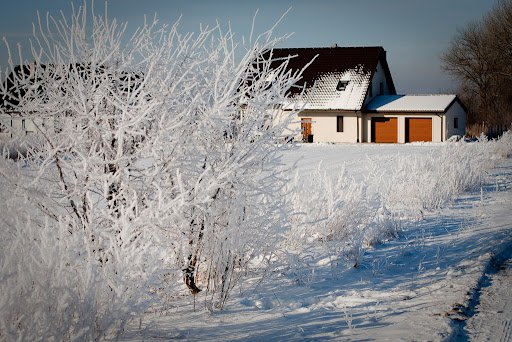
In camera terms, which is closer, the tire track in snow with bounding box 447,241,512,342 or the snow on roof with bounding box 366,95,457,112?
the tire track in snow with bounding box 447,241,512,342

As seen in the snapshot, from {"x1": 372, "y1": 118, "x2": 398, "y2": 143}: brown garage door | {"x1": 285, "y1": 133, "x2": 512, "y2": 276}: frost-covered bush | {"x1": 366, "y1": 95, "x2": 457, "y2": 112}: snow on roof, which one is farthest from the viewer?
{"x1": 372, "y1": 118, "x2": 398, "y2": 143}: brown garage door

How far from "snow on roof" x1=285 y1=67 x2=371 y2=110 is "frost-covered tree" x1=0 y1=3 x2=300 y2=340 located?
93.3 feet

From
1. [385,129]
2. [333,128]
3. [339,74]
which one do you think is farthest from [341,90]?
[385,129]

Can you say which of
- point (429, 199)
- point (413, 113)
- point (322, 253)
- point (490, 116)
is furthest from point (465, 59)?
point (322, 253)

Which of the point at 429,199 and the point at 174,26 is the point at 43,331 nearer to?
the point at 174,26

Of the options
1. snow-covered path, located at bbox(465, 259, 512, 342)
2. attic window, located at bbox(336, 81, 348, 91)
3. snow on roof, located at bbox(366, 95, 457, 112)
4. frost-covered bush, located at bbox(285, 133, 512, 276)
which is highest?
Answer: attic window, located at bbox(336, 81, 348, 91)

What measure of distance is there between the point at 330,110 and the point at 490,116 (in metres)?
16.6

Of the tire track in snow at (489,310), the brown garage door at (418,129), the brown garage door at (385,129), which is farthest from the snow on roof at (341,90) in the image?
the tire track in snow at (489,310)

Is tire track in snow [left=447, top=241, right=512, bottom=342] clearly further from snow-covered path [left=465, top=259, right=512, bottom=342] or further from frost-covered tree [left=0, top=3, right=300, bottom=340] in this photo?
frost-covered tree [left=0, top=3, right=300, bottom=340]

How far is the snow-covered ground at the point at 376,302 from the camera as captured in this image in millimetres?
3881

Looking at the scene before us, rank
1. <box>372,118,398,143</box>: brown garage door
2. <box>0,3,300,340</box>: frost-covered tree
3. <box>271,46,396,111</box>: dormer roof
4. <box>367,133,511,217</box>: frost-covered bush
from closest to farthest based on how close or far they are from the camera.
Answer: <box>0,3,300,340</box>: frost-covered tree < <box>367,133,511,217</box>: frost-covered bush < <box>271,46,396,111</box>: dormer roof < <box>372,118,398,143</box>: brown garage door

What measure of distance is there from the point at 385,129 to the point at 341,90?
379 centimetres

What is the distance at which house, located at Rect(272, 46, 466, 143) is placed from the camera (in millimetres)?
32875

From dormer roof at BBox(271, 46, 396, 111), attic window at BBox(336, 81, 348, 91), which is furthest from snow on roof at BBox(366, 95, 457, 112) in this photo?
attic window at BBox(336, 81, 348, 91)
